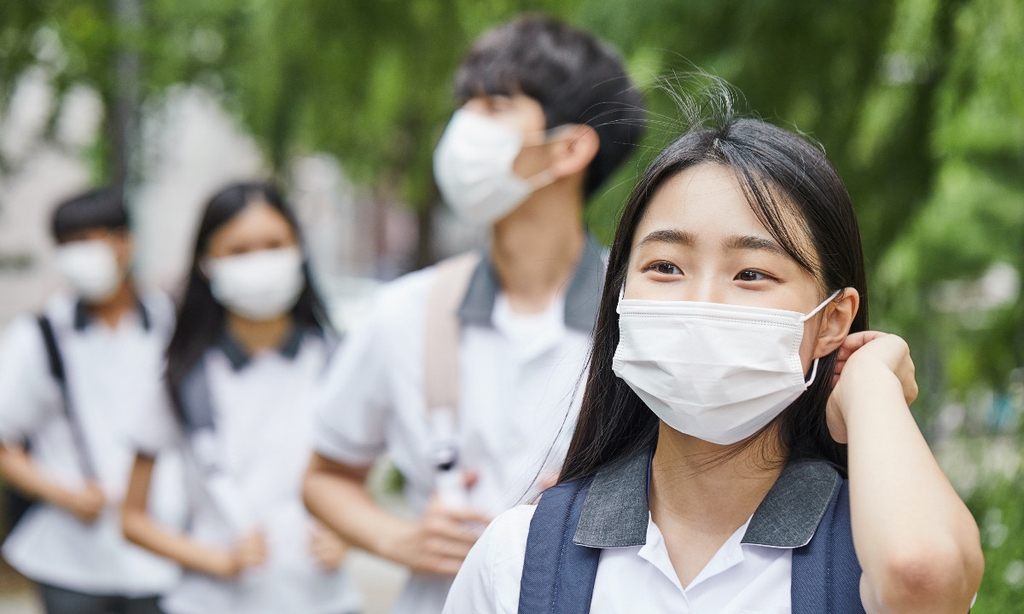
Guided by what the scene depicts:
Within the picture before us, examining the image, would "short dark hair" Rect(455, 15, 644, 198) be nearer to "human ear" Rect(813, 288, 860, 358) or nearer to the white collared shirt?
"human ear" Rect(813, 288, 860, 358)

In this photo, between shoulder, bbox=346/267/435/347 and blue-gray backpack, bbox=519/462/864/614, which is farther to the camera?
shoulder, bbox=346/267/435/347

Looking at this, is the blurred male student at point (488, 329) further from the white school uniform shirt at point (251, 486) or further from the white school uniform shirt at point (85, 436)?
the white school uniform shirt at point (85, 436)

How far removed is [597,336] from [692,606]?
17.8 inches

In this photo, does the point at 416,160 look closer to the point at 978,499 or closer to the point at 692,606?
the point at 978,499

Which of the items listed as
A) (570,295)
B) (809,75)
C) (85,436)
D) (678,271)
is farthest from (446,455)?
(85,436)

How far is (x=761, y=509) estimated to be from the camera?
1.57m

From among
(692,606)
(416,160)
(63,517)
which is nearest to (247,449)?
(63,517)

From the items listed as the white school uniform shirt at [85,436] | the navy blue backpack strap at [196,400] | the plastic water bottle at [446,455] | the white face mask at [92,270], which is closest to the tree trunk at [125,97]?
the white face mask at [92,270]

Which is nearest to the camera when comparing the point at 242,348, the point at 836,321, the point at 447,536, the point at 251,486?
the point at 836,321

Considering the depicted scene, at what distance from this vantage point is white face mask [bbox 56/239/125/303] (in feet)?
14.8

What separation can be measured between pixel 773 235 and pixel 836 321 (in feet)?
0.65

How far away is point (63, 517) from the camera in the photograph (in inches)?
168

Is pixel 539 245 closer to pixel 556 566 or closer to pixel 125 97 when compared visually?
pixel 556 566

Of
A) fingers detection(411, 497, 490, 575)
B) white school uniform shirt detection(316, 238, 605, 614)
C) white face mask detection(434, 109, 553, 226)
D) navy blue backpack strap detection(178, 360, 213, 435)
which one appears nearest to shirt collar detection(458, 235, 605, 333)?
white school uniform shirt detection(316, 238, 605, 614)
